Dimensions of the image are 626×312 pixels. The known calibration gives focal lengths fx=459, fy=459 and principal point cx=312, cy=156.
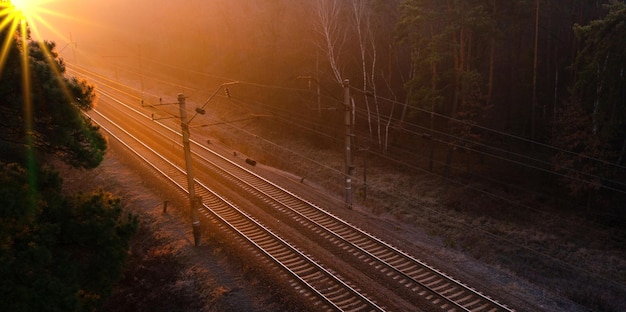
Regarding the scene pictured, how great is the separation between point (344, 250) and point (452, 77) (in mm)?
18325

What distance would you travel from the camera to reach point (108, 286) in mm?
11578

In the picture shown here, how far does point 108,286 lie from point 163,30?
68.3 m

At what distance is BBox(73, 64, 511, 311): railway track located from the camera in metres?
13.9

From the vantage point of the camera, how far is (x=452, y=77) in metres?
31.0

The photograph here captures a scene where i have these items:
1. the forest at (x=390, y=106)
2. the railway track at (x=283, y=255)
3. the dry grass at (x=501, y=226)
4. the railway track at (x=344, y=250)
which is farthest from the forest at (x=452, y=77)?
the railway track at (x=283, y=255)

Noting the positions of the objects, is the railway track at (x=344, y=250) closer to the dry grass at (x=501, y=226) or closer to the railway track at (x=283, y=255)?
the railway track at (x=283, y=255)

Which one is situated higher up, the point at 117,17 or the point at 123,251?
the point at 117,17

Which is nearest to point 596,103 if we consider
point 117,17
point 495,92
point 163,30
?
point 495,92

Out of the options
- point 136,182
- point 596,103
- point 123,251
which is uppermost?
point 596,103

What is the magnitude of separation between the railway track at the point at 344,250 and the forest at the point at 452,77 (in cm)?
543

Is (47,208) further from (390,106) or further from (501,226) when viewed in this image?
(390,106)

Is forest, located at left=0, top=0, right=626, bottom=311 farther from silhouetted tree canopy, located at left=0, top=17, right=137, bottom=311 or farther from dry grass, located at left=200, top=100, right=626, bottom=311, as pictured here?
dry grass, located at left=200, top=100, right=626, bottom=311

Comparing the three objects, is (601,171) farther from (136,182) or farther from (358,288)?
(136,182)

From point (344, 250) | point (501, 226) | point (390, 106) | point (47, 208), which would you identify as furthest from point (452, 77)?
point (47, 208)
